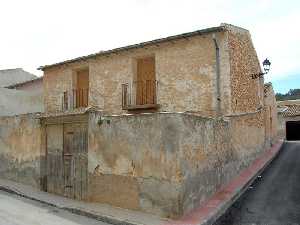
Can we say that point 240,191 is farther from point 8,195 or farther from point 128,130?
point 8,195

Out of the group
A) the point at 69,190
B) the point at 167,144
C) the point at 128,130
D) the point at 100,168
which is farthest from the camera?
the point at 69,190

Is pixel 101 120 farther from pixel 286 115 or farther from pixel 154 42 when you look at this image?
pixel 286 115

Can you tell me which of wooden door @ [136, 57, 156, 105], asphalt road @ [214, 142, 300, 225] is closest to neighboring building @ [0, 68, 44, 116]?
wooden door @ [136, 57, 156, 105]

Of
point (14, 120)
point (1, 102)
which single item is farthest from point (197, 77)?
point (1, 102)

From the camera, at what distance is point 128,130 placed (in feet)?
31.9

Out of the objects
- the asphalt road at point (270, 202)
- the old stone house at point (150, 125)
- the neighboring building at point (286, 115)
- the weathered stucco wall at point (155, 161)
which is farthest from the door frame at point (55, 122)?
the neighboring building at point (286, 115)

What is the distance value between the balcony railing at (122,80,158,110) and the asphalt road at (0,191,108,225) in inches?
221

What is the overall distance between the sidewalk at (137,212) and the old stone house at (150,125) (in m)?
0.22

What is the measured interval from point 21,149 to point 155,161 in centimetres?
610

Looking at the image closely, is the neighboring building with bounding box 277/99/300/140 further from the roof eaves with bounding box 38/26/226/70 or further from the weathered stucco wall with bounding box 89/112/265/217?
the weathered stucco wall with bounding box 89/112/265/217

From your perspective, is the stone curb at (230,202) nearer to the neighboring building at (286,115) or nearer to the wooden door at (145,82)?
the wooden door at (145,82)

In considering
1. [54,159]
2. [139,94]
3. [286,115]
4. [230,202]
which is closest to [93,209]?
[54,159]

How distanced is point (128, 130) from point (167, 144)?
1227mm

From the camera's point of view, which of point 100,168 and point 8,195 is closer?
point 100,168
